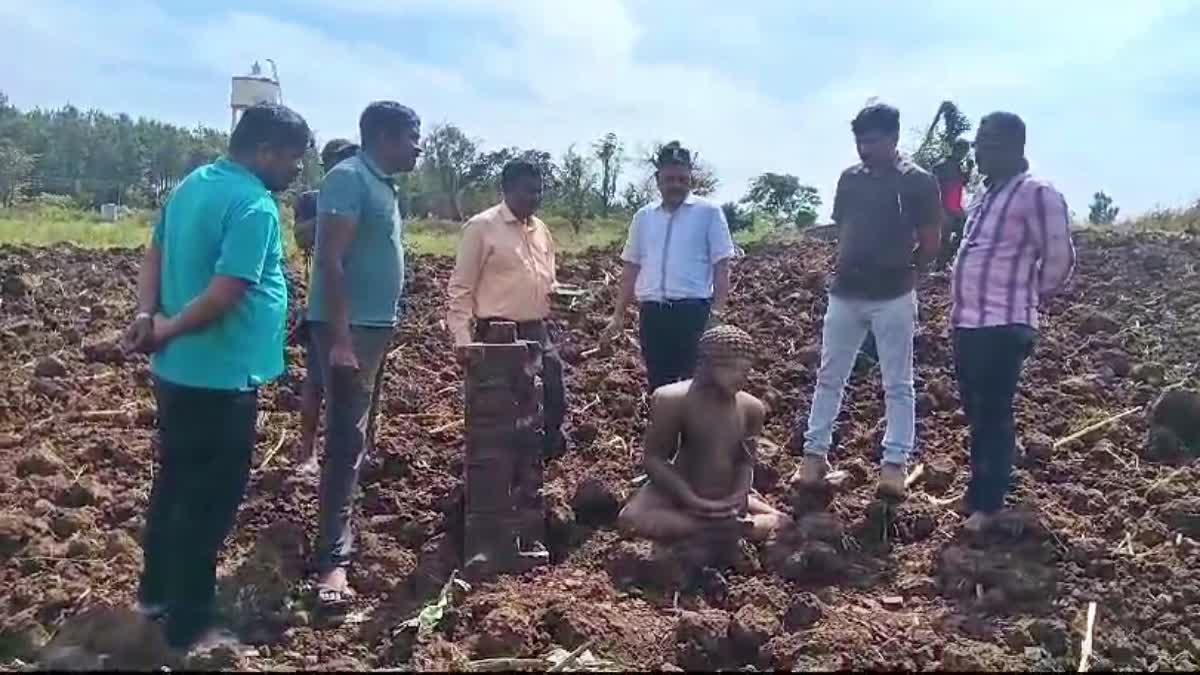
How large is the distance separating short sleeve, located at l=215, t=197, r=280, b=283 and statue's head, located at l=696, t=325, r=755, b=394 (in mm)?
1776

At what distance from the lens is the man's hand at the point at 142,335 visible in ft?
11.0

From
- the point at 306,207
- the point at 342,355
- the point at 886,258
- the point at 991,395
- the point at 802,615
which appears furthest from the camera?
the point at 306,207

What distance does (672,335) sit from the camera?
5.25m

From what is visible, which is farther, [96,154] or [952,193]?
[96,154]

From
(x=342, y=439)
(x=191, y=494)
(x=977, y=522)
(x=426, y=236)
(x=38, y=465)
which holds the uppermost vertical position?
(x=426, y=236)

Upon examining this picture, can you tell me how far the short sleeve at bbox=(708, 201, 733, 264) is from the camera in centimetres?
521

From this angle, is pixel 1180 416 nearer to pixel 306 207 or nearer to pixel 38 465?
pixel 306 207

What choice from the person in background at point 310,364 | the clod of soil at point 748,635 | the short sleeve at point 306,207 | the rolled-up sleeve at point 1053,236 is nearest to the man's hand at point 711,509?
the clod of soil at point 748,635

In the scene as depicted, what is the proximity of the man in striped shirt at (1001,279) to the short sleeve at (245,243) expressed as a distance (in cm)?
268

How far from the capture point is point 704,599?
4.10m

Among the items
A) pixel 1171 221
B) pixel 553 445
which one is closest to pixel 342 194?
pixel 553 445

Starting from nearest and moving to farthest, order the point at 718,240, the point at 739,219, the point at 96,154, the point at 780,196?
the point at 718,240, the point at 739,219, the point at 780,196, the point at 96,154

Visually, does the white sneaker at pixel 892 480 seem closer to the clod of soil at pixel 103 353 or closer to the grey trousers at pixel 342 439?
the grey trousers at pixel 342 439

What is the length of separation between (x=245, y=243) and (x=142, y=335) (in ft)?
1.40
